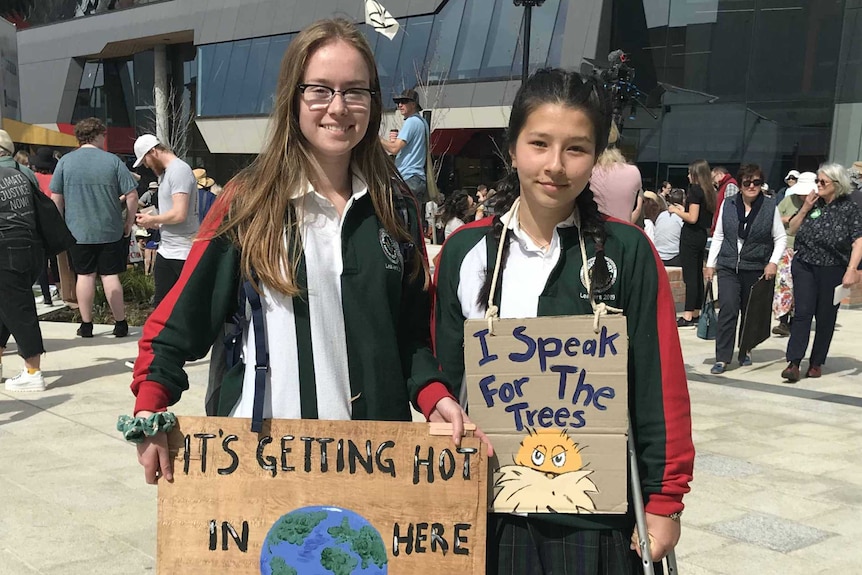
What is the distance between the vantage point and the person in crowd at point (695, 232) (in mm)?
10539

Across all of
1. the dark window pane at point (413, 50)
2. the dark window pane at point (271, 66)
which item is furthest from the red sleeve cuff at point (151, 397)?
the dark window pane at point (271, 66)

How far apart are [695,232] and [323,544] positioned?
32.5 ft

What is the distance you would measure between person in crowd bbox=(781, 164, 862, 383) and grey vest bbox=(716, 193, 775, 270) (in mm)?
346

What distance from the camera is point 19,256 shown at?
20.7ft

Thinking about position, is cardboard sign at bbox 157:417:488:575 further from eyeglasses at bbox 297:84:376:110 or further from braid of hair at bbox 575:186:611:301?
eyeglasses at bbox 297:84:376:110

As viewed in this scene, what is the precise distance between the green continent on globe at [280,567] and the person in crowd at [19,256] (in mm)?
5190

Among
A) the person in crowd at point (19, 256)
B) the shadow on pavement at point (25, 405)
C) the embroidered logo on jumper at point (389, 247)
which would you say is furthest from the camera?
the person in crowd at point (19, 256)

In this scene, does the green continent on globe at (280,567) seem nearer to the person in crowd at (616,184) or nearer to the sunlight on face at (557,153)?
the sunlight on face at (557,153)

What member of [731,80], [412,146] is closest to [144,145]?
[412,146]

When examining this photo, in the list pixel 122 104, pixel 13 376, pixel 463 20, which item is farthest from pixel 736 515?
pixel 122 104

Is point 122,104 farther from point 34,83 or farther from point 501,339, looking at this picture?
point 501,339

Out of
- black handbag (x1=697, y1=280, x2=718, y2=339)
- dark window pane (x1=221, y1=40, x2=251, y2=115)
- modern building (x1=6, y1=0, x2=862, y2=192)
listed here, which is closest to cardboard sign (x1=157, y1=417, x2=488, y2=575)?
black handbag (x1=697, y1=280, x2=718, y2=339)

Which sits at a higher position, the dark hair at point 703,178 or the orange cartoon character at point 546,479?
the dark hair at point 703,178

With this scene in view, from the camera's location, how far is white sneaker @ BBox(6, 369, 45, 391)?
667cm
